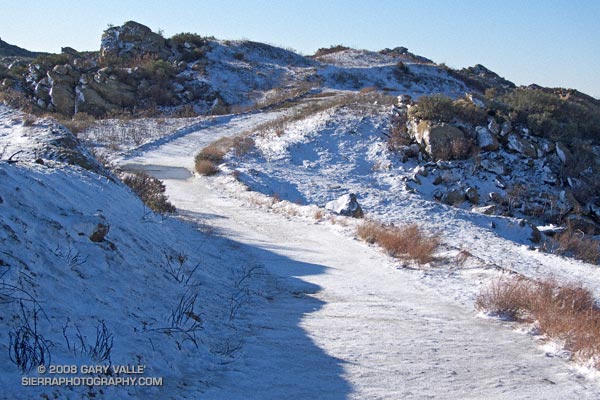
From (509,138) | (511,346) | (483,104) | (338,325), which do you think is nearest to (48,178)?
(338,325)

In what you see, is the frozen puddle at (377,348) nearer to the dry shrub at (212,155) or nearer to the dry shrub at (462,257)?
the dry shrub at (462,257)

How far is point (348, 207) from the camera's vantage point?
42.6 ft

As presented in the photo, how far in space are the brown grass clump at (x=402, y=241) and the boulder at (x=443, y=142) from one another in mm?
→ 8524

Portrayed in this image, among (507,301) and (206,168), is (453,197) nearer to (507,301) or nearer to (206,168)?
(206,168)

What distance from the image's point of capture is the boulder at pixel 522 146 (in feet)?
60.3

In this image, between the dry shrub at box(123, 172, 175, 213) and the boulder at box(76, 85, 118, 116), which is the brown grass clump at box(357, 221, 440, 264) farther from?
the boulder at box(76, 85, 118, 116)

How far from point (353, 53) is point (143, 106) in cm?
2354

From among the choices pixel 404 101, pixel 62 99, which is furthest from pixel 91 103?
pixel 404 101

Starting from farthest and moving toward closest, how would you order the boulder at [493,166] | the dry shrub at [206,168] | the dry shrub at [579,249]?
1. the dry shrub at [206,168]
2. the boulder at [493,166]
3. the dry shrub at [579,249]

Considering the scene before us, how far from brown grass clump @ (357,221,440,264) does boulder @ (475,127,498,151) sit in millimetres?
9470

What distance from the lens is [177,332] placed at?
4.21 metres

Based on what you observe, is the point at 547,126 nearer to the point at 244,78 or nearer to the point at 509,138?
the point at 509,138

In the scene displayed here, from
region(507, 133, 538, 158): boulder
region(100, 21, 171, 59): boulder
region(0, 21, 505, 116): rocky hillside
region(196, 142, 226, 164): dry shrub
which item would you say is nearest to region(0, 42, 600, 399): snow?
region(196, 142, 226, 164): dry shrub

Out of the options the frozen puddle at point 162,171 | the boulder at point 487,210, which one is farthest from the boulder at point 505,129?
the frozen puddle at point 162,171
